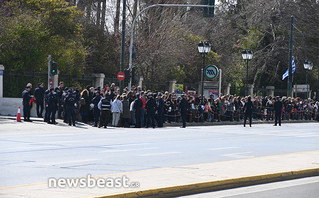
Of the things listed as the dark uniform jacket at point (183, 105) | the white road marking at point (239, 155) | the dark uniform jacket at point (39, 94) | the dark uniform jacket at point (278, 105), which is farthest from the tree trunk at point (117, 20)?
the white road marking at point (239, 155)

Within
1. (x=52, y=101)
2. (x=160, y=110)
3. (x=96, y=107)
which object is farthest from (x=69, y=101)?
(x=160, y=110)

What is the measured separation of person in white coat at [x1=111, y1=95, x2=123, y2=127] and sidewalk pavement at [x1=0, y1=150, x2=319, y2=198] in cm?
1333

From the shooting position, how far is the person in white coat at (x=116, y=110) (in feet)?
85.8

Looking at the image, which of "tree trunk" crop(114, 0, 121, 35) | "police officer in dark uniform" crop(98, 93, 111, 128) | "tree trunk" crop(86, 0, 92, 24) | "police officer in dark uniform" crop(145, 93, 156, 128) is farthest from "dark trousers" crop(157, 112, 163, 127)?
"tree trunk" crop(86, 0, 92, 24)

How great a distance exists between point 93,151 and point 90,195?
718 cm

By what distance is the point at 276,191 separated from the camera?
9.55 m

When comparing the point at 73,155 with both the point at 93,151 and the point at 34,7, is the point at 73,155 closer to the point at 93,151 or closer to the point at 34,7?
the point at 93,151

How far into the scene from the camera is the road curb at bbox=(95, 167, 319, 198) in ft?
27.7

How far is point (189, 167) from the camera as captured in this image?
11492mm

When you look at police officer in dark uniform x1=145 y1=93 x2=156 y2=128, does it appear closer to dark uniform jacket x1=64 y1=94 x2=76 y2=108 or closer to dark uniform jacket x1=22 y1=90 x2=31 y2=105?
dark uniform jacket x1=64 y1=94 x2=76 y2=108

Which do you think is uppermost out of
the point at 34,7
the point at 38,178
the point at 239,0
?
the point at 239,0

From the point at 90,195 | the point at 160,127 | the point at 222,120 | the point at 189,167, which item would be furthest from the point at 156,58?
the point at 90,195

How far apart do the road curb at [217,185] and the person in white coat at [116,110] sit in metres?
15.2

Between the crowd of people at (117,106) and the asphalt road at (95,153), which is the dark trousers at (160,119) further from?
the asphalt road at (95,153)
